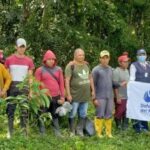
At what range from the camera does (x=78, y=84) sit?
9469 mm

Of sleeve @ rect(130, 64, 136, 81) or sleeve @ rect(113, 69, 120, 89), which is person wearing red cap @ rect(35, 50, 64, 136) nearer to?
sleeve @ rect(113, 69, 120, 89)

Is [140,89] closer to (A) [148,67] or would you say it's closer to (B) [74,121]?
(A) [148,67]

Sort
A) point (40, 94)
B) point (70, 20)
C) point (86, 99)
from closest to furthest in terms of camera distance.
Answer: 1. point (40, 94)
2. point (86, 99)
3. point (70, 20)

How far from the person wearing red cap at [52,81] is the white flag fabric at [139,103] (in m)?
1.42

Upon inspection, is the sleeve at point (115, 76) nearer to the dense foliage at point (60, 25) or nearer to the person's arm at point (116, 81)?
the person's arm at point (116, 81)

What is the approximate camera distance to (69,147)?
338 inches

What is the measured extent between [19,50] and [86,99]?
1.60 meters

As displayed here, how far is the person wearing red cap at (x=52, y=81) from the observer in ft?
30.2

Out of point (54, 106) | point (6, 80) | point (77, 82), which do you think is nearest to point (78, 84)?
point (77, 82)

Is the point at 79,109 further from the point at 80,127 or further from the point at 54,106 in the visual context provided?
the point at 54,106

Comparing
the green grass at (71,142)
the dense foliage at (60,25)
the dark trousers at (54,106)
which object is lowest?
the green grass at (71,142)

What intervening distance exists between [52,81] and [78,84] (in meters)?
0.53

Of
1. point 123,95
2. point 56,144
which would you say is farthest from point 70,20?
point 56,144

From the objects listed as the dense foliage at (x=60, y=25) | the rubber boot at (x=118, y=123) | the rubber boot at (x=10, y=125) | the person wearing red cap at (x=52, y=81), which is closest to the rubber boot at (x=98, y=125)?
the rubber boot at (x=118, y=123)
